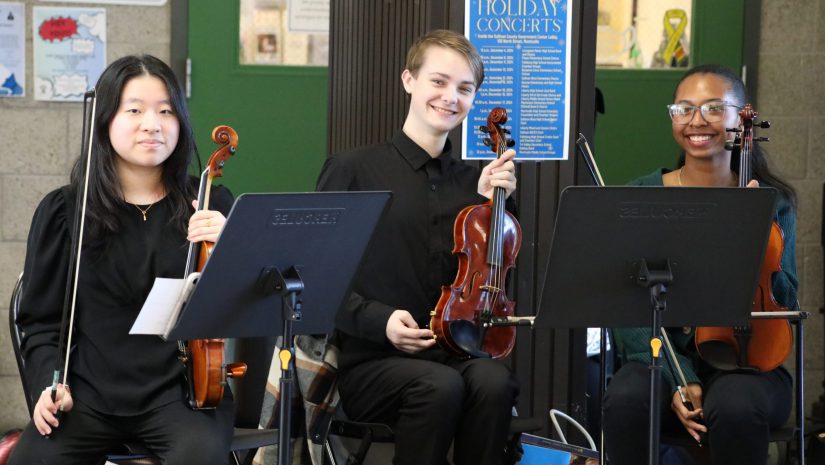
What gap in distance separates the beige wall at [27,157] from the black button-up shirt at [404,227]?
1649mm

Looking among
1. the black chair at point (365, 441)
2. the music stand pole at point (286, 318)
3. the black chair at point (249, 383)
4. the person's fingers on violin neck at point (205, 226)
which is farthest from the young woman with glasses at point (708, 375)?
the person's fingers on violin neck at point (205, 226)

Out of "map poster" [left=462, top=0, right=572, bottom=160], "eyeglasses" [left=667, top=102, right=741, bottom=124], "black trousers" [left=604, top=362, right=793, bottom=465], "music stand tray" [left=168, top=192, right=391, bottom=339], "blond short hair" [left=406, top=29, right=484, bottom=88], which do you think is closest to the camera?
"music stand tray" [left=168, top=192, right=391, bottom=339]

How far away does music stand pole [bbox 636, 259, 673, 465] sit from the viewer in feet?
7.57

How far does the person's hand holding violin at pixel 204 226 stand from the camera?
91.9 inches

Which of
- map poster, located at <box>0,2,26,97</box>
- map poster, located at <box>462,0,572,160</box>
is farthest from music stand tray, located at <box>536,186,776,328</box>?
map poster, located at <box>0,2,26,97</box>

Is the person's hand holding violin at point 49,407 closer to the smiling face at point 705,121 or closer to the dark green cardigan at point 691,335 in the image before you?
the dark green cardigan at point 691,335

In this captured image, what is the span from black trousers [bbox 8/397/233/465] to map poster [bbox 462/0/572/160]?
112 centimetres

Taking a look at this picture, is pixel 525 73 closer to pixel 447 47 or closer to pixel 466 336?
pixel 447 47

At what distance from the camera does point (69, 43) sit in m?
4.18

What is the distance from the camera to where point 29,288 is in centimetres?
246

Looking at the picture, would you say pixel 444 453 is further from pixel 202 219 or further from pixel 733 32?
pixel 733 32

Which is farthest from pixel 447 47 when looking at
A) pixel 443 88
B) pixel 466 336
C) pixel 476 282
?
pixel 466 336

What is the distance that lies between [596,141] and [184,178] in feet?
6.56

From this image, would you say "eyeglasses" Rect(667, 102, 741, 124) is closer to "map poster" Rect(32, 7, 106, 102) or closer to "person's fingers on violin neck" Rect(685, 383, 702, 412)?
"person's fingers on violin neck" Rect(685, 383, 702, 412)
